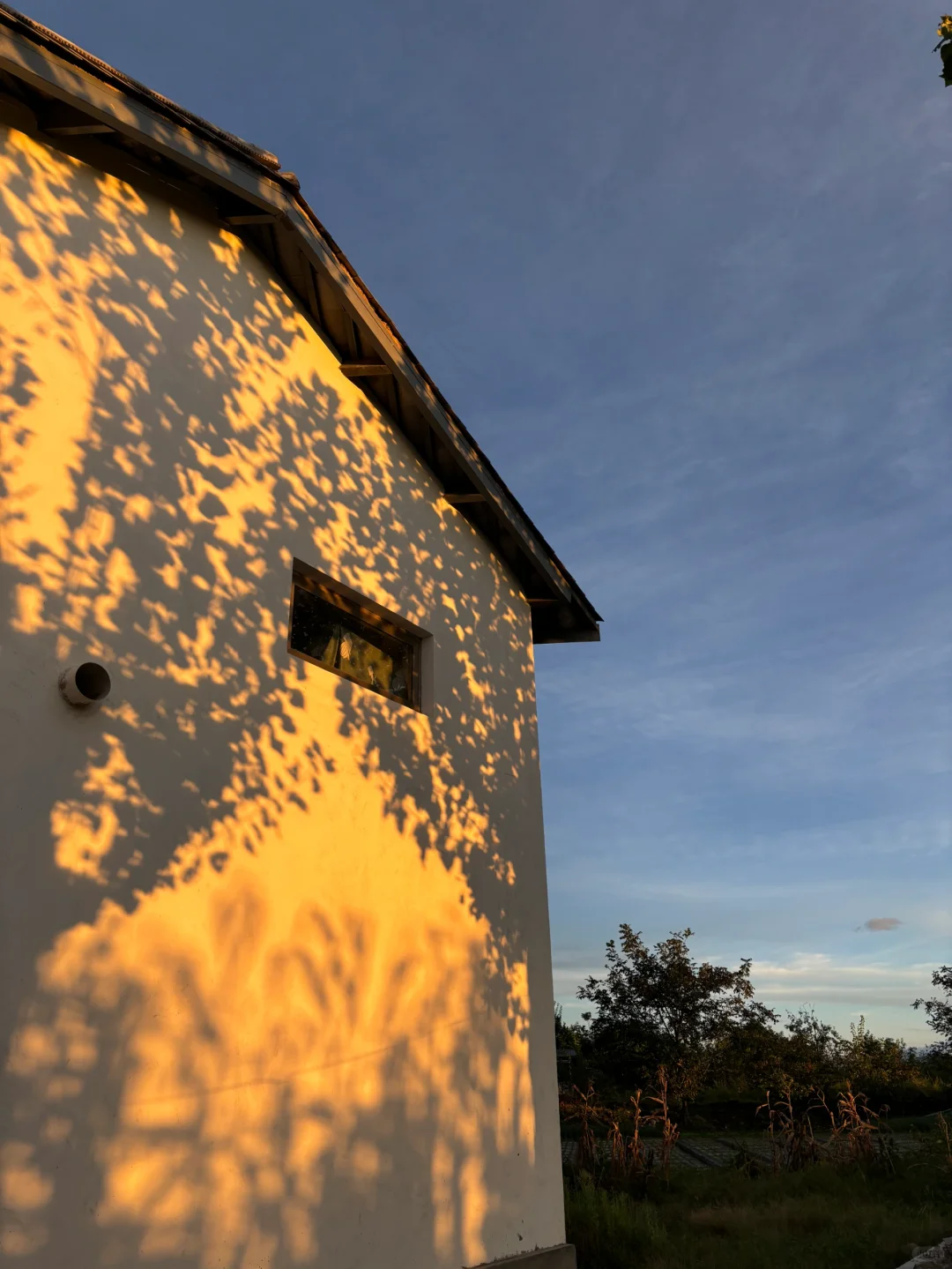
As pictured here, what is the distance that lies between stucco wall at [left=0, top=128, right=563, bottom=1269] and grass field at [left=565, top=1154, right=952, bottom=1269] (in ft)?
6.94

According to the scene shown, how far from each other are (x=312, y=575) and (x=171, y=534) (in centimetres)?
164

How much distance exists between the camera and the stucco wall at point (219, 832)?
17.0 ft

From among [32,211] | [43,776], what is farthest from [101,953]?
[32,211]

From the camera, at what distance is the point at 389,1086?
7191mm

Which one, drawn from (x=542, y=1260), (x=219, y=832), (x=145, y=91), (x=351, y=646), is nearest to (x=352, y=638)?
(x=351, y=646)

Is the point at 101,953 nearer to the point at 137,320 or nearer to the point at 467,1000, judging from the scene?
the point at 467,1000

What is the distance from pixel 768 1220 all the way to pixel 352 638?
9.54m

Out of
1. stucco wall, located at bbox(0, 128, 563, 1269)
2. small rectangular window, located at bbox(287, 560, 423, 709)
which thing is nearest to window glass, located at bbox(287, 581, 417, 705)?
small rectangular window, located at bbox(287, 560, 423, 709)

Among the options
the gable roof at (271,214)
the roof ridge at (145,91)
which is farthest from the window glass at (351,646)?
the roof ridge at (145,91)

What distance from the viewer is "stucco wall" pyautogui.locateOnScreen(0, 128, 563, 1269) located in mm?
5191

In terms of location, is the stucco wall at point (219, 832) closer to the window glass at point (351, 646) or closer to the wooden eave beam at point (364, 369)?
the wooden eave beam at point (364, 369)

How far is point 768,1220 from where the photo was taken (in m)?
11.2

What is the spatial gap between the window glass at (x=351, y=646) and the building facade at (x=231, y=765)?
0.04 m

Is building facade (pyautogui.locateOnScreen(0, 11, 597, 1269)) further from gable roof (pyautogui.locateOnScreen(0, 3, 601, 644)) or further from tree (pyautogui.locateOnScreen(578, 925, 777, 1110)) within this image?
tree (pyautogui.locateOnScreen(578, 925, 777, 1110))
